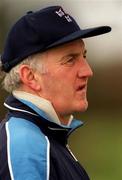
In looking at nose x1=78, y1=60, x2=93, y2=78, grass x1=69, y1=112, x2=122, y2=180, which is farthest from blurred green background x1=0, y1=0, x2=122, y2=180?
nose x1=78, y1=60, x2=93, y2=78

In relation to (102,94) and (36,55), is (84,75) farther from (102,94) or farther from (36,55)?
(102,94)

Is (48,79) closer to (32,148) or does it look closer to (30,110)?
(30,110)

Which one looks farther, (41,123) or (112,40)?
(112,40)

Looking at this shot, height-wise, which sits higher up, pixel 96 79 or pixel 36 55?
pixel 36 55

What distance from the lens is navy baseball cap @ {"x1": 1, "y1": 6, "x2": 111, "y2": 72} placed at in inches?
58.7

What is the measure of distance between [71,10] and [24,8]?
414 millimetres

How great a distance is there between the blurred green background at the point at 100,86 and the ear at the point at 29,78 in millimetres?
2804

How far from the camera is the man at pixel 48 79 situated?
1.44m

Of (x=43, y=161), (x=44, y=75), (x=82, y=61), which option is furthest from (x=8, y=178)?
(x=82, y=61)

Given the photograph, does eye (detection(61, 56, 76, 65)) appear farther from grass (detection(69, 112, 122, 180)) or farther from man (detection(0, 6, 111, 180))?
grass (detection(69, 112, 122, 180))

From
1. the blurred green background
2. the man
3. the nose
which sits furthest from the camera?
the blurred green background

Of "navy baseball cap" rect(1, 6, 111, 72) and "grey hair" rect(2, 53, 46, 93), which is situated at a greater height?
"navy baseball cap" rect(1, 6, 111, 72)

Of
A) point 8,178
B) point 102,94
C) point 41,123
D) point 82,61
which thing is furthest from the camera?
point 102,94

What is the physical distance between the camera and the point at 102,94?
15.6 ft
